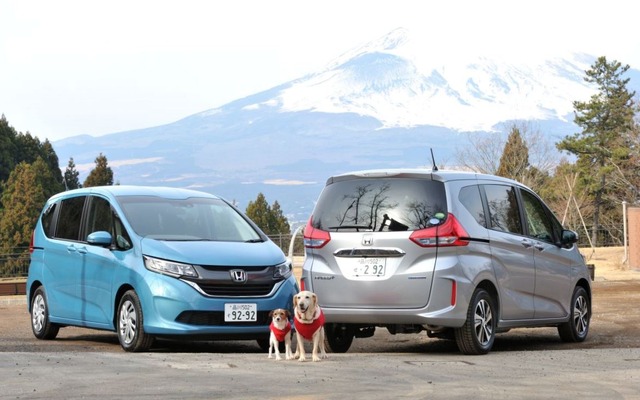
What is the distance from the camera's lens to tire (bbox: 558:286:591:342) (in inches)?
602

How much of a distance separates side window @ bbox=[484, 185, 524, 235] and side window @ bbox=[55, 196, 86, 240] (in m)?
4.97

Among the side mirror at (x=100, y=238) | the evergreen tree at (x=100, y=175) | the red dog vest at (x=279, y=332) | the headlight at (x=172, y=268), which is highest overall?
the evergreen tree at (x=100, y=175)

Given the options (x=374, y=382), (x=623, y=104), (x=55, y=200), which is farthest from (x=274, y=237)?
(x=374, y=382)

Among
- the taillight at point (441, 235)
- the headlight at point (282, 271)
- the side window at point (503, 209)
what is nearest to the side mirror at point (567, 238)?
the side window at point (503, 209)

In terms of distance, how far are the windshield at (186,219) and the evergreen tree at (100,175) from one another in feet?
242

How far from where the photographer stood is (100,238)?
13789 mm

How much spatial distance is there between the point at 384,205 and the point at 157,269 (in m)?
2.50

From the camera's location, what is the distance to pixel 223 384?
992 cm

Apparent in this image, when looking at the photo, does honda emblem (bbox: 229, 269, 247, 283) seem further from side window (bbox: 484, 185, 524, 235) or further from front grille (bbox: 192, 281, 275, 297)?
side window (bbox: 484, 185, 524, 235)

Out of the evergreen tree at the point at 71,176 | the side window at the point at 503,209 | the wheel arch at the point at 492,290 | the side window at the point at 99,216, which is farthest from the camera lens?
the evergreen tree at the point at 71,176

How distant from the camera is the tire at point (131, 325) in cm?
1321

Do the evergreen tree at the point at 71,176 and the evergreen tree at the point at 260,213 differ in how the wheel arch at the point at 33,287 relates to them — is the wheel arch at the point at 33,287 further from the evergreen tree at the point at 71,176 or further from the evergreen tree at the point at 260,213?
the evergreen tree at the point at 71,176

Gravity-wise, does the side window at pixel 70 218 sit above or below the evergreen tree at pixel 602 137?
below

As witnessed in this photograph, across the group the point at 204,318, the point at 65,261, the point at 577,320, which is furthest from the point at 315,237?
the point at 577,320
